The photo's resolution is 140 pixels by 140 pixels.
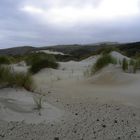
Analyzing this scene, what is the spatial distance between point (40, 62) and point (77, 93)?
7836 mm

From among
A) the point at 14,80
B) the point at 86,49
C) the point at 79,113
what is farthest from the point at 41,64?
the point at 86,49

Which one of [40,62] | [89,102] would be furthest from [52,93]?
[40,62]

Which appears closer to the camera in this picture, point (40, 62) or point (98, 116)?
point (98, 116)

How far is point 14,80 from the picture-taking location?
10.2m

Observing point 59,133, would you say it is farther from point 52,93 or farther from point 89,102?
point 52,93

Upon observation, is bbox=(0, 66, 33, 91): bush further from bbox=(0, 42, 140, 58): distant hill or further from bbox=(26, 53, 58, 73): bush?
bbox=(0, 42, 140, 58): distant hill

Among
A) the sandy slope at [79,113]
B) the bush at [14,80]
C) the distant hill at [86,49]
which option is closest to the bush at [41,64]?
the sandy slope at [79,113]

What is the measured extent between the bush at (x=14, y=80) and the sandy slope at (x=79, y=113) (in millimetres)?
493

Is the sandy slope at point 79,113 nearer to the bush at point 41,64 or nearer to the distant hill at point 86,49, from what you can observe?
the bush at point 41,64

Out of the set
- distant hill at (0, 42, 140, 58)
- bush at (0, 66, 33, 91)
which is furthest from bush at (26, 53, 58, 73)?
distant hill at (0, 42, 140, 58)

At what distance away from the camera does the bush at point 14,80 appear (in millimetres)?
10141

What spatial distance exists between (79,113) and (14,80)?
2.63m

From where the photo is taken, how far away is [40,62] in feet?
61.2

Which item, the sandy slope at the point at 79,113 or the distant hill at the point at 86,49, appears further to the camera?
the distant hill at the point at 86,49
